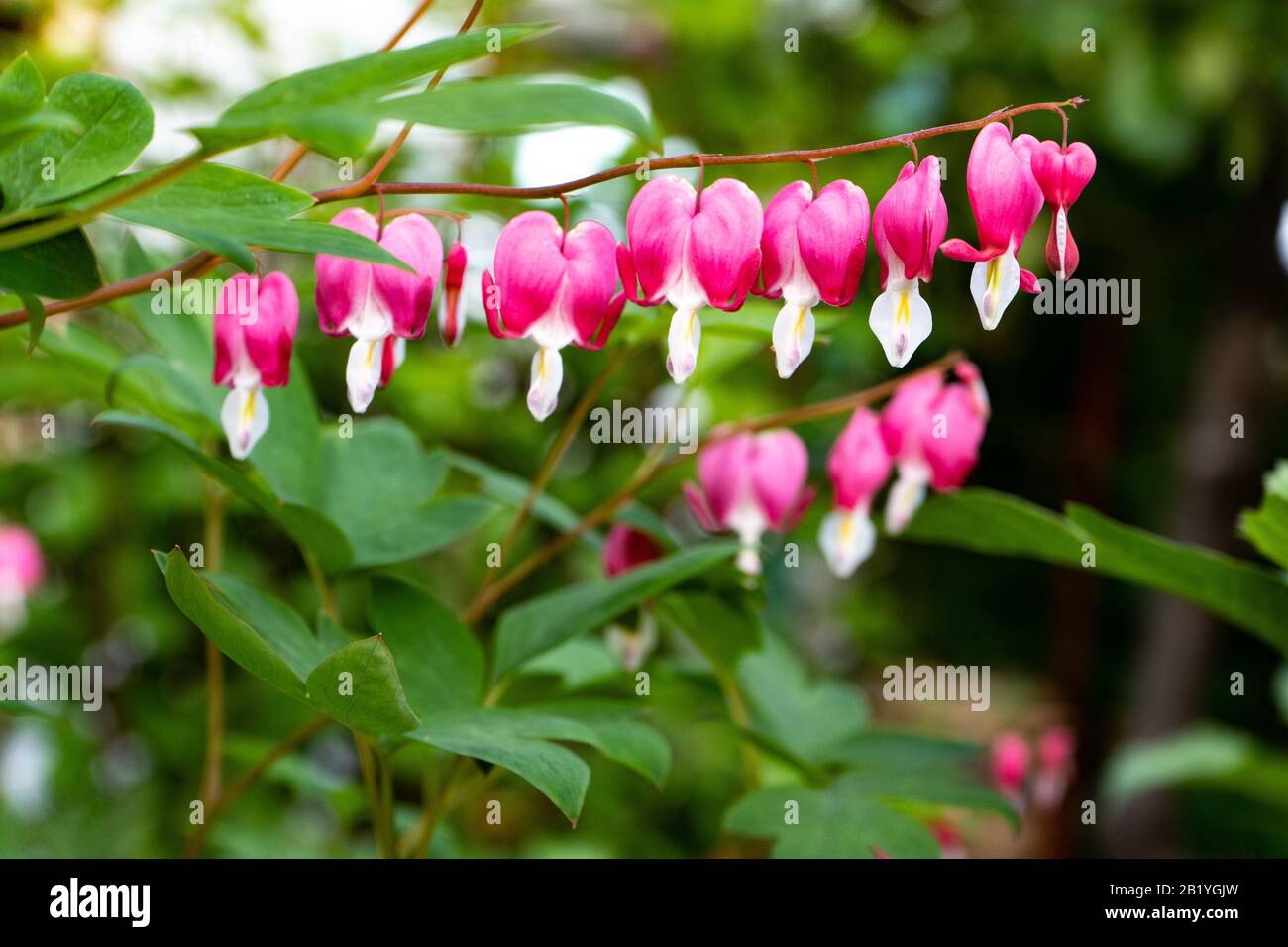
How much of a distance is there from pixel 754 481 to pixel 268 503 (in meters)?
0.47

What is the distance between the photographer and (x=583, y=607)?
2.80 ft

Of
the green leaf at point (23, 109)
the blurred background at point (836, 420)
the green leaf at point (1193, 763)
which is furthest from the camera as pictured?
the blurred background at point (836, 420)

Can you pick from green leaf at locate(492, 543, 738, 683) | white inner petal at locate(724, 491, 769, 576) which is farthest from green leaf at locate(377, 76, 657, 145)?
white inner petal at locate(724, 491, 769, 576)

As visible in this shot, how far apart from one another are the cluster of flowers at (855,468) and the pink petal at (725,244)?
0.36 meters

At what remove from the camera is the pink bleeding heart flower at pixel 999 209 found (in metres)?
0.69

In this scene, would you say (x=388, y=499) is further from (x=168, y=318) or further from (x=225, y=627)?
(x=225, y=627)

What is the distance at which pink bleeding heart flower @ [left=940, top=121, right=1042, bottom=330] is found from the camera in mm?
690

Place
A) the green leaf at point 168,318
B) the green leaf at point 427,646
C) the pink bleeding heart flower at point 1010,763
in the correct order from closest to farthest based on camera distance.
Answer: the green leaf at point 427,646 < the green leaf at point 168,318 < the pink bleeding heart flower at point 1010,763

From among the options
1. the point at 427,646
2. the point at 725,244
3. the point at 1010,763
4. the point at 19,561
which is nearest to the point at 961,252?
the point at 725,244

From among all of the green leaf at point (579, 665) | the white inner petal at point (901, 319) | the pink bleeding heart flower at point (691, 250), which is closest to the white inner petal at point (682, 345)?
the pink bleeding heart flower at point (691, 250)

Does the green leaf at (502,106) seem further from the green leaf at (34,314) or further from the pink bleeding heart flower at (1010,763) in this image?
the pink bleeding heart flower at (1010,763)

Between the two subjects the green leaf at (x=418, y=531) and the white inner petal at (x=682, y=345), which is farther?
the green leaf at (x=418, y=531)

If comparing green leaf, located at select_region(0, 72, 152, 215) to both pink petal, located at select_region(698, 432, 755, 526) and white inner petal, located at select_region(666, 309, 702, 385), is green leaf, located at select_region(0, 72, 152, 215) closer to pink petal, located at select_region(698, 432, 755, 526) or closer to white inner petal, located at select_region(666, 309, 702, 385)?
white inner petal, located at select_region(666, 309, 702, 385)
